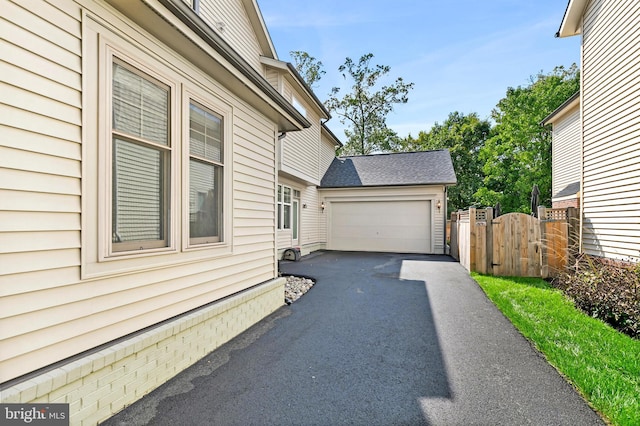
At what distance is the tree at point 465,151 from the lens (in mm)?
24703

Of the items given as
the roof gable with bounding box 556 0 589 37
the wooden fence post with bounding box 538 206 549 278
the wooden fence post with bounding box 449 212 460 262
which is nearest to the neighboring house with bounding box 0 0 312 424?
the wooden fence post with bounding box 538 206 549 278

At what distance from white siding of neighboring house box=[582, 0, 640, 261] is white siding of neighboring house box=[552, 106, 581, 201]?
251 inches

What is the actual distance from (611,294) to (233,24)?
997 centimetres

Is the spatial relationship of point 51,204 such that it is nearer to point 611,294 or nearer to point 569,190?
point 611,294

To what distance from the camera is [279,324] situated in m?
4.73

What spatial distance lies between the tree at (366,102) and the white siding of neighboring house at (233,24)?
56.3 ft

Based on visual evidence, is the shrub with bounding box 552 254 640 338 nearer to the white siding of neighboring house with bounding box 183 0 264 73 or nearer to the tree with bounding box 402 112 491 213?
the white siding of neighboring house with bounding box 183 0 264 73

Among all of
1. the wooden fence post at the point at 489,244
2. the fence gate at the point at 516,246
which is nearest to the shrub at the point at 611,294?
the fence gate at the point at 516,246

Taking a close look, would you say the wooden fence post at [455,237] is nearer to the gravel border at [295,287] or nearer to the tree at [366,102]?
the gravel border at [295,287]

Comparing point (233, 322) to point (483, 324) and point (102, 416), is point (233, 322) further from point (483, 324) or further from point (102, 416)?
point (483, 324)

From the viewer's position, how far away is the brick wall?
2.03m

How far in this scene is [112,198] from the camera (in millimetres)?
2543

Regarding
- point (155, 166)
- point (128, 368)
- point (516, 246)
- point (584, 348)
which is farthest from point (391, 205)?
point (128, 368)

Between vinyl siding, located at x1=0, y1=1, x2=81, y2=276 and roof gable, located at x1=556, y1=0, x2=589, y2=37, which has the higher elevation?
roof gable, located at x1=556, y1=0, x2=589, y2=37
